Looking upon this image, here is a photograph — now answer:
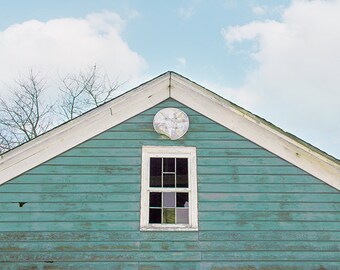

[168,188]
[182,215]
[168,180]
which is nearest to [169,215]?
[182,215]

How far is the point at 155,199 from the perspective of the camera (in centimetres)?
717

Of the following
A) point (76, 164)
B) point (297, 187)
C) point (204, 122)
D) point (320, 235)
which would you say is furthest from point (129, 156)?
point (320, 235)

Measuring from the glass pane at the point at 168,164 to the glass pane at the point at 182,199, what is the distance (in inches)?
19.8

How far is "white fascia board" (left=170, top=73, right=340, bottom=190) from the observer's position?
7406mm

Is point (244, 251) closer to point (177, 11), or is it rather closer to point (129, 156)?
point (129, 156)

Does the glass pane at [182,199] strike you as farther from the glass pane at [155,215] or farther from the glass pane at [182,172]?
the glass pane at [155,215]

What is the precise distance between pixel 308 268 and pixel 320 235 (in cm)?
66

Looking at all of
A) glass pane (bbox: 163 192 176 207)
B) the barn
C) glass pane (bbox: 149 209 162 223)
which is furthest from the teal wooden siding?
glass pane (bbox: 163 192 176 207)

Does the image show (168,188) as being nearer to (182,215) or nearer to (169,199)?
(169,199)

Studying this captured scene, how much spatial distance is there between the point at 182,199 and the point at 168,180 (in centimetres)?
46

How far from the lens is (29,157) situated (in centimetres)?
721

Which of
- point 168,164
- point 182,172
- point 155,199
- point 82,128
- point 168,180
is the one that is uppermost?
point 82,128

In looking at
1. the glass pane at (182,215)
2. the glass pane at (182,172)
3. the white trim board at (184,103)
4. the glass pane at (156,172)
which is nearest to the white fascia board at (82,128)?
the white trim board at (184,103)

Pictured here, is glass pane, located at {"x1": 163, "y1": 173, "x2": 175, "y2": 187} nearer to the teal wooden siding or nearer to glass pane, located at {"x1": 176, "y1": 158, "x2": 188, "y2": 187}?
glass pane, located at {"x1": 176, "y1": 158, "x2": 188, "y2": 187}
